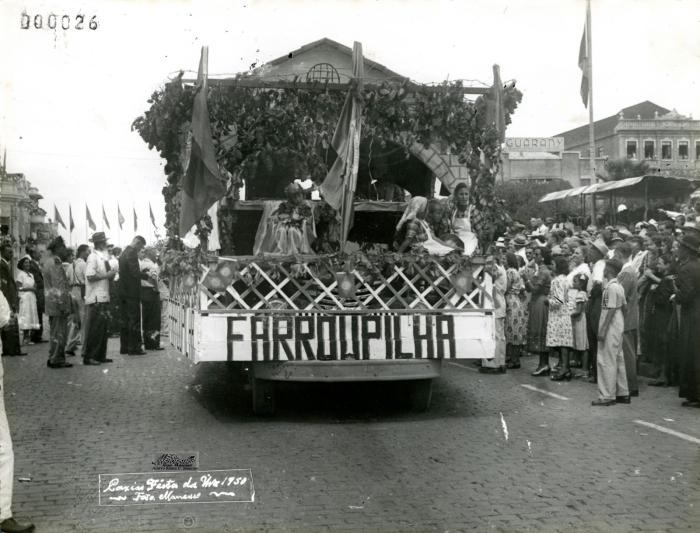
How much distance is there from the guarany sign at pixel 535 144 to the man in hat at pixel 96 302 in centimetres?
6454

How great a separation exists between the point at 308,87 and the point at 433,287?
2.59 m

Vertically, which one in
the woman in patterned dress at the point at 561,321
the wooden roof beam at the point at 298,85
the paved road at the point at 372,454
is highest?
the wooden roof beam at the point at 298,85

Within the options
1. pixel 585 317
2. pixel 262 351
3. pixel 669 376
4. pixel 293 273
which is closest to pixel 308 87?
pixel 293 273

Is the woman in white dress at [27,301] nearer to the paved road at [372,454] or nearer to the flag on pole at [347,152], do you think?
the paved road at [372,454]

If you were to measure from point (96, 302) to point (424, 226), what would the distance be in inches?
238

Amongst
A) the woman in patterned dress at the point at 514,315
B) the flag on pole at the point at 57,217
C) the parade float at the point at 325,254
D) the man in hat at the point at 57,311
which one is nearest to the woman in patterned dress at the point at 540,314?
the woman in patterned dress at the point at 514,315

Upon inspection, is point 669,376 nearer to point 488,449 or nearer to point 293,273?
point 488,449

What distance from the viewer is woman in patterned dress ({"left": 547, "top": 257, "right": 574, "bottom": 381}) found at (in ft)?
36.3

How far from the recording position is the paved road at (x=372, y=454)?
200 inches

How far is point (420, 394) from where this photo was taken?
8.49m

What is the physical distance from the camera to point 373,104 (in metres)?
8.76

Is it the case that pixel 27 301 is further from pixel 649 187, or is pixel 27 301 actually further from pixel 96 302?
pixel 649 187
